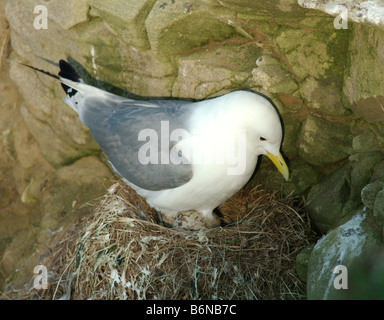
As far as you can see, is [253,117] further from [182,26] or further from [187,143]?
[182,26]

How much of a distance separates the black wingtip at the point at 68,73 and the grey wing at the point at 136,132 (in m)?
0.28

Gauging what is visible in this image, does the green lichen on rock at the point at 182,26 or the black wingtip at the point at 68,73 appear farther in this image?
the black wingtip at the point at 68,73

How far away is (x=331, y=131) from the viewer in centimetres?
281

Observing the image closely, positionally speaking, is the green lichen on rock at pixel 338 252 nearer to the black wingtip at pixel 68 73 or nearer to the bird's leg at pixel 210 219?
the bird's leg at pixel 210 219

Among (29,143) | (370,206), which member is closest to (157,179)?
(370,206)

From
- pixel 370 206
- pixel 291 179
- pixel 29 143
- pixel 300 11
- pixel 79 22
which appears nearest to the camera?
pixel 370 206

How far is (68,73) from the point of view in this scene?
3387 millimetres

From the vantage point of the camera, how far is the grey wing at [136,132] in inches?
113

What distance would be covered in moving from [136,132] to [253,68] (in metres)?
0.88

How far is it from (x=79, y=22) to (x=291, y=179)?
1992mm

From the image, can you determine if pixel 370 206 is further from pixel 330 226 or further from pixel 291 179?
pixel 291 179

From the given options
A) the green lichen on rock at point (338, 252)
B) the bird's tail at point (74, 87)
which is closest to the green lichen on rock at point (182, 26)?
the bird's tail at point (74, 87)

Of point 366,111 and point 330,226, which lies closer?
point 366,111

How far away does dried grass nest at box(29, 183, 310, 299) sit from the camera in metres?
2.67
